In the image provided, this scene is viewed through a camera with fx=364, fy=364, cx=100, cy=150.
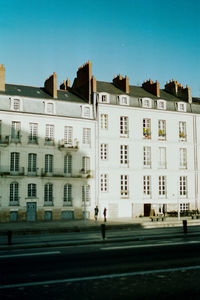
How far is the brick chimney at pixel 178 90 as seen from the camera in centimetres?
4822

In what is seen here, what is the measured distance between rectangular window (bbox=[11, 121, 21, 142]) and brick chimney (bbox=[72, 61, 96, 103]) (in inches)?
371

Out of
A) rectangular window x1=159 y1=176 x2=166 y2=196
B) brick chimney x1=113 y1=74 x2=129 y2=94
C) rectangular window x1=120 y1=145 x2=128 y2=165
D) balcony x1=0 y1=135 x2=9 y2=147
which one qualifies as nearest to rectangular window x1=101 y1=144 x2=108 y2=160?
rectangular window x1=120 y1=145 x2=128 y2=165

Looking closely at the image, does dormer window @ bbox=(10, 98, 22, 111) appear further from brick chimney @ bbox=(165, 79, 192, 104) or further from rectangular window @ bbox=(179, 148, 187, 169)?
brick chimney @ bbox=(165, 79, 192, 104)

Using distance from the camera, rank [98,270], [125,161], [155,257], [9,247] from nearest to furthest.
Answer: [98,270]
[155,257]
[9,247]
[125,161]

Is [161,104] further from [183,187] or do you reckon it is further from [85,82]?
[183,187]

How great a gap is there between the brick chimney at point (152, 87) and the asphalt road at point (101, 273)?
33.7 m

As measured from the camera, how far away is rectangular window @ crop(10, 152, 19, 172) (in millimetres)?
37719

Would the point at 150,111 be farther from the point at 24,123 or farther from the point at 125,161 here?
the point at 24,123

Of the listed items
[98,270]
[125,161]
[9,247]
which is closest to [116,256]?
[98,270]

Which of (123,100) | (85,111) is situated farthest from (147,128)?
(85,111)

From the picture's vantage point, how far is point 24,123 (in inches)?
1518

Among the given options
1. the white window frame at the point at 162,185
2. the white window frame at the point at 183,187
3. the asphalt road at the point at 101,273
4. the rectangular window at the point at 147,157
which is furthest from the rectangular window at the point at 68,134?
the asphalt road at the point at 101,273

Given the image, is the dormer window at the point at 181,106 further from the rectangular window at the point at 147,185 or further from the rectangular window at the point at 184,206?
the rectangular window at the point at 184,206

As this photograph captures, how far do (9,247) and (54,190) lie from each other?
22.1m
